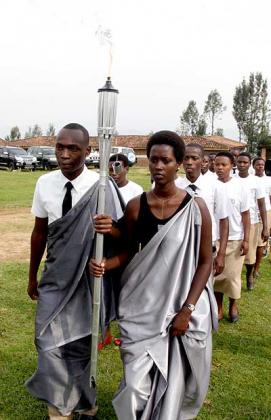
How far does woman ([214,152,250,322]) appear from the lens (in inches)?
217

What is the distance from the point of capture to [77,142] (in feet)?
9.80

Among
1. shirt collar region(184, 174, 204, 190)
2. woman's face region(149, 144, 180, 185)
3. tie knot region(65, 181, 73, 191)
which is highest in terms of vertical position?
woman's face region(149, 144, 180, 185)

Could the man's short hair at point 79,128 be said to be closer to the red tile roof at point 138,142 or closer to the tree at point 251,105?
the red tile roof at point 138,142

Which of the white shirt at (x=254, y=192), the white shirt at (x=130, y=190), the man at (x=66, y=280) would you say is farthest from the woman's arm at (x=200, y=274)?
the white shirt at (x=254, y=192)

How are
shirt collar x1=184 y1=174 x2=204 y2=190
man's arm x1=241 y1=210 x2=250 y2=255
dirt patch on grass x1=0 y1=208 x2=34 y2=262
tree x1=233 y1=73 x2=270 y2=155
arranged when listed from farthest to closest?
1. tree x1=233 y1=73 x2=270 y2=155
2. dirt patch on grass x1=0 y1=208 x2=34 y2=262
3. man's arm x1=241 y1=210 x2=250 y2=255
4. shirt collar x1=184 y1=174 x2=204 y2=190

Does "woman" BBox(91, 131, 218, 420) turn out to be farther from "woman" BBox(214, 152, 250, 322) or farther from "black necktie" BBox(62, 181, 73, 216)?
"woman" BBox(214, 152, 250, 322)

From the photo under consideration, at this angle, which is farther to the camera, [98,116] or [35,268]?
[35,268]

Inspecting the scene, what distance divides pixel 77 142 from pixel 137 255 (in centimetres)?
80

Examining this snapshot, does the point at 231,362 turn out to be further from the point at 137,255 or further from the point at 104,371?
the point at 137,255

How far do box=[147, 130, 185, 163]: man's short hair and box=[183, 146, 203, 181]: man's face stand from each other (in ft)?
5.13

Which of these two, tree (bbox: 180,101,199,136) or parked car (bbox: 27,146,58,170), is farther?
tree (bbox: 180,101,199,136)

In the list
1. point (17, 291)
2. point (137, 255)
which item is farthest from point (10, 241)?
point (137, 255)

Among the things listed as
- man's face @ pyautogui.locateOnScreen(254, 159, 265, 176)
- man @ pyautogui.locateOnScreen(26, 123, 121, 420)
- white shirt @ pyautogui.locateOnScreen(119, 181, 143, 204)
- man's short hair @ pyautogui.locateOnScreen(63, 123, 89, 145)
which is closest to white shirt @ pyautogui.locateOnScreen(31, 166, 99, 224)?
man @ pyautogui.locateOnScreen(26, 123, 121, 420)

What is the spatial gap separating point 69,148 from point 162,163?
2.03ft
